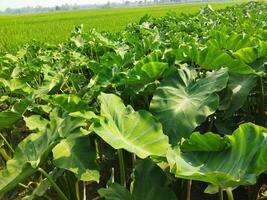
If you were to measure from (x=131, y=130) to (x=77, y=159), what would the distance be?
23 cm

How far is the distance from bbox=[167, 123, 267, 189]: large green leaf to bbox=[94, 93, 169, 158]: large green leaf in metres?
0.14

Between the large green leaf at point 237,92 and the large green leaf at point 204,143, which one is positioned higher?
the large green leaf at point 204,143

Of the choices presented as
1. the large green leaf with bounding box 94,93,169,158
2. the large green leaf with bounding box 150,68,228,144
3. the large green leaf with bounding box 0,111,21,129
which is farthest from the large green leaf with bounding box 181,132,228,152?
the large green leaf with bounding box 0,111,21,129

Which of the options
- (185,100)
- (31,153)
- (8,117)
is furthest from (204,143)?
(8,117)

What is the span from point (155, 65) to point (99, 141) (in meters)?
→ 0.75

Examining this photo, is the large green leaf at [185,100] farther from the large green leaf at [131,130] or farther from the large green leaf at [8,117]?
the large green leaf at [8,117]

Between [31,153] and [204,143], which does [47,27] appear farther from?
A: [204,143]

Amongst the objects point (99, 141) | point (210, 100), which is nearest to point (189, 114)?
point (210, 100)

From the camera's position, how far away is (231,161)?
1.11 metres

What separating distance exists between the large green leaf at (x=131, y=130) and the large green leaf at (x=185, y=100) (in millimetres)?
130

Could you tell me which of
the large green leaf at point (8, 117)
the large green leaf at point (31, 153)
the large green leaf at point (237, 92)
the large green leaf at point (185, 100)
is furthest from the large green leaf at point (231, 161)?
the large green leaf at point (8, 117)

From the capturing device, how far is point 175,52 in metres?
2.02

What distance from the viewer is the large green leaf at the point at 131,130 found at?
1256 mm

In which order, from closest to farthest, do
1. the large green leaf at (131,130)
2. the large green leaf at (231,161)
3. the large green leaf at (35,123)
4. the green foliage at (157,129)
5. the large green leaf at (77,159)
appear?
the large green leaf at (231,161)
the green foliage at (157,129)
the large green leaf at (131,130)
the large green leaf at (77,159)
the large green leaf at (35,123)
